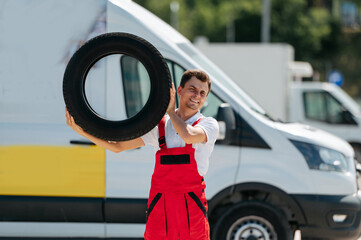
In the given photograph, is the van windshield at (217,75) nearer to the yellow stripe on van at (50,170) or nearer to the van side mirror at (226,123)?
the van side mirror at (226,123)

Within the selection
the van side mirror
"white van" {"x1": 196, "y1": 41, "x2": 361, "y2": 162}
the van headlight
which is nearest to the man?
the van side mirror

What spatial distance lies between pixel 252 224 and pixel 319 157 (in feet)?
2.69

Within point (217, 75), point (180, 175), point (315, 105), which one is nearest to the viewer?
point (180, 175)

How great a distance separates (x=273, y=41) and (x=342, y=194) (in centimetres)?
3787

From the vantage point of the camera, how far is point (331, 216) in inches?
199

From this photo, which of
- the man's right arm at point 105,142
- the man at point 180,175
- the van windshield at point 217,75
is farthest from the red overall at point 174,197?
the van windshield at point 217,75

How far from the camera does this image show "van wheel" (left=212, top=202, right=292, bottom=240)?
5.01m

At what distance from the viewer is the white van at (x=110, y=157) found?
4863 mm

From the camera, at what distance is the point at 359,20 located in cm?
4406

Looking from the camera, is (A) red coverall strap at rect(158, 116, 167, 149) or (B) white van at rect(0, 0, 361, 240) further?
(B) white van at rect(0, 0, 361, 240)

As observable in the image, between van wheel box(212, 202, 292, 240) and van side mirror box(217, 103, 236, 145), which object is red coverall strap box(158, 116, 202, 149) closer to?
van side mirror box(217, 103, 236, 145)

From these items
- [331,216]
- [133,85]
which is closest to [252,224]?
[331,216]

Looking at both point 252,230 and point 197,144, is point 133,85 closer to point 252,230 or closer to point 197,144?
point 252,230

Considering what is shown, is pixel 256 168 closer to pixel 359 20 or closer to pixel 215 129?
pixel 215 129
